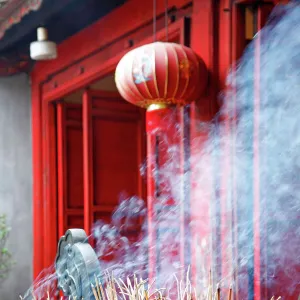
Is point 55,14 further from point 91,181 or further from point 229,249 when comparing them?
point 229,249

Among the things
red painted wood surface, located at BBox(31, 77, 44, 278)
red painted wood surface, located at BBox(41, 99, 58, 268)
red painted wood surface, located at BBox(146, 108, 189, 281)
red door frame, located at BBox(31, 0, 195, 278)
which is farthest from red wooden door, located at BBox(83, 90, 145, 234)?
red painted wood surface, located at BBox(146, 108, 189, 281)

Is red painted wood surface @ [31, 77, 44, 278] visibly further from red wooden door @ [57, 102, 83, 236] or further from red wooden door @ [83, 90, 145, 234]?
red wooden door @ [83, 90, 145, 234]

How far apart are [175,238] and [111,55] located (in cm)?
183

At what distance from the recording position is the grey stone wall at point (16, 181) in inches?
284

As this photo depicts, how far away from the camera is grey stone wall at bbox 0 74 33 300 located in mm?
7223

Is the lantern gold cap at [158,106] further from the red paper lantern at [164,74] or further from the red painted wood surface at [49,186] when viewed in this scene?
the red painted wood surface at [49,186]

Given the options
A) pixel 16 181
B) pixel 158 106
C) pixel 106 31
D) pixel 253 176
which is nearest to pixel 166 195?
pixel 158 106

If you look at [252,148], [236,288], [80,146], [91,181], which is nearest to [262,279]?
[236,288]

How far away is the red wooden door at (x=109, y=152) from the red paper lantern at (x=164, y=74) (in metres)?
2.39

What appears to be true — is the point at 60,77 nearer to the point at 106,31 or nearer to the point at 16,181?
the point at 106,31

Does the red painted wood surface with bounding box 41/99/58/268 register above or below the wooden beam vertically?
below

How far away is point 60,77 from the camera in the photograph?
21.6ft

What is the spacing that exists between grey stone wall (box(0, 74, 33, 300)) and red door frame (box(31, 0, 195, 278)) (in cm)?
13

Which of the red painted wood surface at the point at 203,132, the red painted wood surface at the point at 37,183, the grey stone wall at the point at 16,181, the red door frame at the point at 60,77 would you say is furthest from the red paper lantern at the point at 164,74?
the grey stone wall at the point at 16,181
